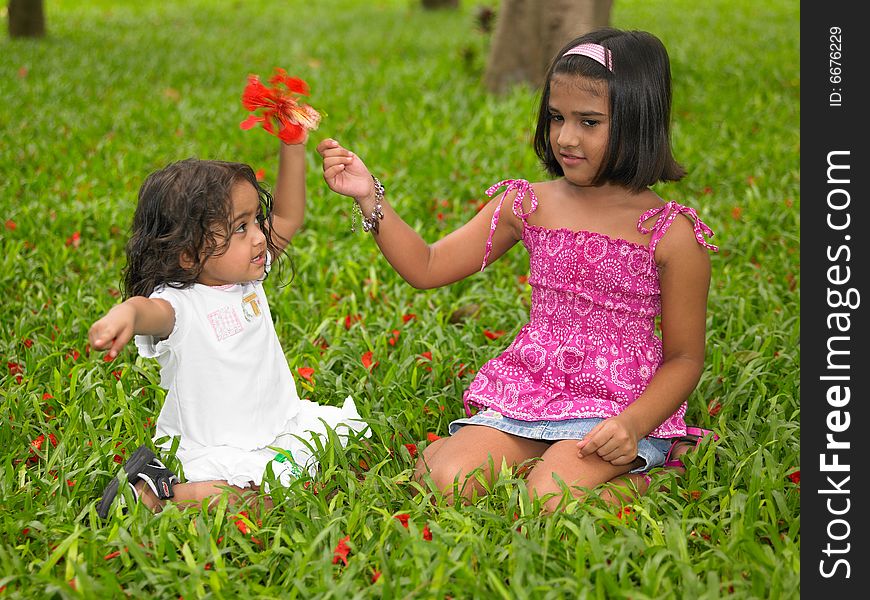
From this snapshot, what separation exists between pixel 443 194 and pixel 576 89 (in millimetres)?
2650

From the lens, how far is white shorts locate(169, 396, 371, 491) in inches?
105

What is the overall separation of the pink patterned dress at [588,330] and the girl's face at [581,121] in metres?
0.22

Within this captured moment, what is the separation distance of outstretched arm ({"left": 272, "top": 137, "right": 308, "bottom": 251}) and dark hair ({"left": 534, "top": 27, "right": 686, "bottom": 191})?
73 cm

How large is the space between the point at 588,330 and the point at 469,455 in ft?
1.64

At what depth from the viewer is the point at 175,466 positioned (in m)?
2.71

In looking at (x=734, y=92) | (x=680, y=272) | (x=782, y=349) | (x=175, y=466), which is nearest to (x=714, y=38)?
(x=734, y=92)

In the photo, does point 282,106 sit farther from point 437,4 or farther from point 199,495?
point 437,4

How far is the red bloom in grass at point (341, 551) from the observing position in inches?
91.4

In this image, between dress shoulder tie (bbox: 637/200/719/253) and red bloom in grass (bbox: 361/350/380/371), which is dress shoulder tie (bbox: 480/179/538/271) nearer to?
dress shoulder tie (bbox: 637/200/719/253)

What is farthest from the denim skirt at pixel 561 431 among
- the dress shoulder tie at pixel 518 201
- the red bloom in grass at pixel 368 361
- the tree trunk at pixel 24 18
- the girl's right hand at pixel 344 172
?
the tree trunk at pixel 24 18

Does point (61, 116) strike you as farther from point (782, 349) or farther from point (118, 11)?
point (118, 11)

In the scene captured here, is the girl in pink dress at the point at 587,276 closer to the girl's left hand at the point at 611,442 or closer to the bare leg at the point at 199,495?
the girl's left hand at the point at 611,442

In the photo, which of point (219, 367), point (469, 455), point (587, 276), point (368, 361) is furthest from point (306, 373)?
point (587, 276)

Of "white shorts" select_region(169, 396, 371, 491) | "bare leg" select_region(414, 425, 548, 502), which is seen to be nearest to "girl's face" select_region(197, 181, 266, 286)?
"white shorts" select_region(169, 396, 371, 491)
